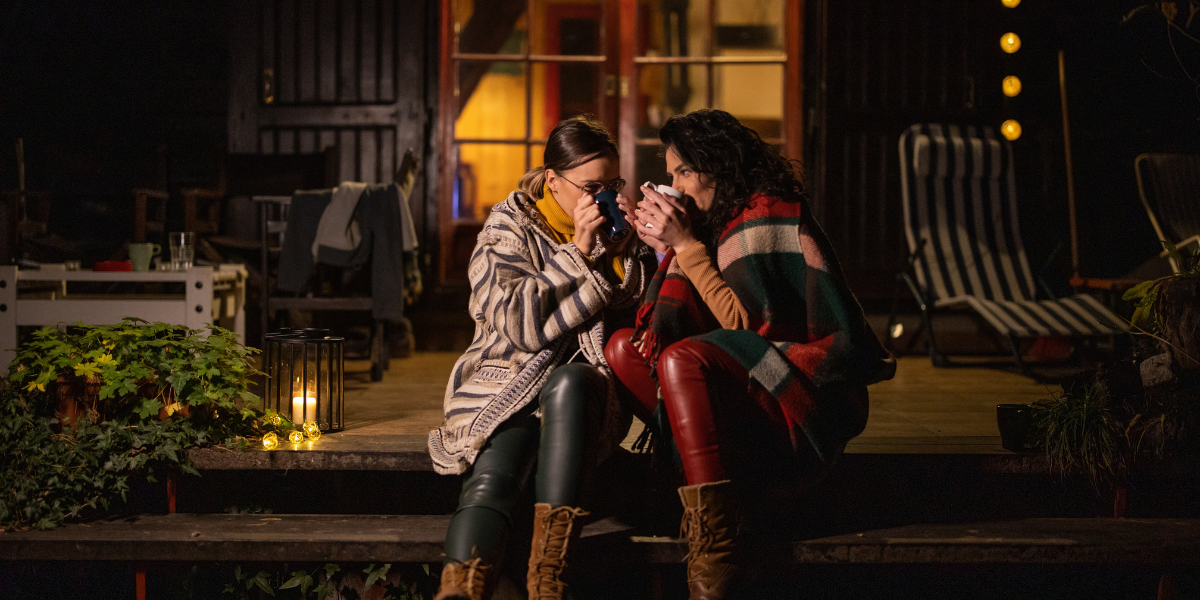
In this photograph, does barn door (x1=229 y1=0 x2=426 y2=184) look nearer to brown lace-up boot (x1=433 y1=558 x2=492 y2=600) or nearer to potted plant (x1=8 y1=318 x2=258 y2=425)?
potted plant (x1=8 y1=318 x2=258 y2=425)

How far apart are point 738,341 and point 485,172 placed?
356cm

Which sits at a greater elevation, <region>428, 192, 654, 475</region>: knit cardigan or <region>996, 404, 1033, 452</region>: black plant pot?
<region>428, 192, 654, 475</region>: knit cardigan

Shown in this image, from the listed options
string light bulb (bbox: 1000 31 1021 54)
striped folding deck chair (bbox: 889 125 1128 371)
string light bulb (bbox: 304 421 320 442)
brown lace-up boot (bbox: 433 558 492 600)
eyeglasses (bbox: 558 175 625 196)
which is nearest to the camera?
brown lace-up boot (bbox: 433 558 492 600)

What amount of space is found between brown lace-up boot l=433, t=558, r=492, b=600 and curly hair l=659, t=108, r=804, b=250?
852 millimetres

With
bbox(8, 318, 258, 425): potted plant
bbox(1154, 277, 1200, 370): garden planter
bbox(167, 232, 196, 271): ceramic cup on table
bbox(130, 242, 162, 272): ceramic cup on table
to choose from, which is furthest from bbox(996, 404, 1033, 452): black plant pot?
bbox(130, 242, 162, 272): ceramic cup on table

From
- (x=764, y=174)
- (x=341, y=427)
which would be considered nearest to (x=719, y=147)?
(x=764, y=174)

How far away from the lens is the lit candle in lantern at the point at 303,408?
2.50m

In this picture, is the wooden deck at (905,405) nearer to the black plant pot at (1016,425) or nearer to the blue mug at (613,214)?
the black plant pot at (1016,425)

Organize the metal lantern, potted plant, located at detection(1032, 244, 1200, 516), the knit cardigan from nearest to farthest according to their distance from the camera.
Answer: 1. the knit cardigan
2. potted plant, located at detection(1032, 244, 1200, 516)
3. the metal lantern

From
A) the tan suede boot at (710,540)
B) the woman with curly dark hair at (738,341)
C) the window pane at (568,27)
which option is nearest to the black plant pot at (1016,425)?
the woman with curly dark hair at (738,341)

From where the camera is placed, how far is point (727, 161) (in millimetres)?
1935

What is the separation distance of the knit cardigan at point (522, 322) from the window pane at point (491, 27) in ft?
11.0

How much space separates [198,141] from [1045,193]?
4.79 meters

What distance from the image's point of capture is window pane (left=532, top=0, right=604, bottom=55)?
5207mm
